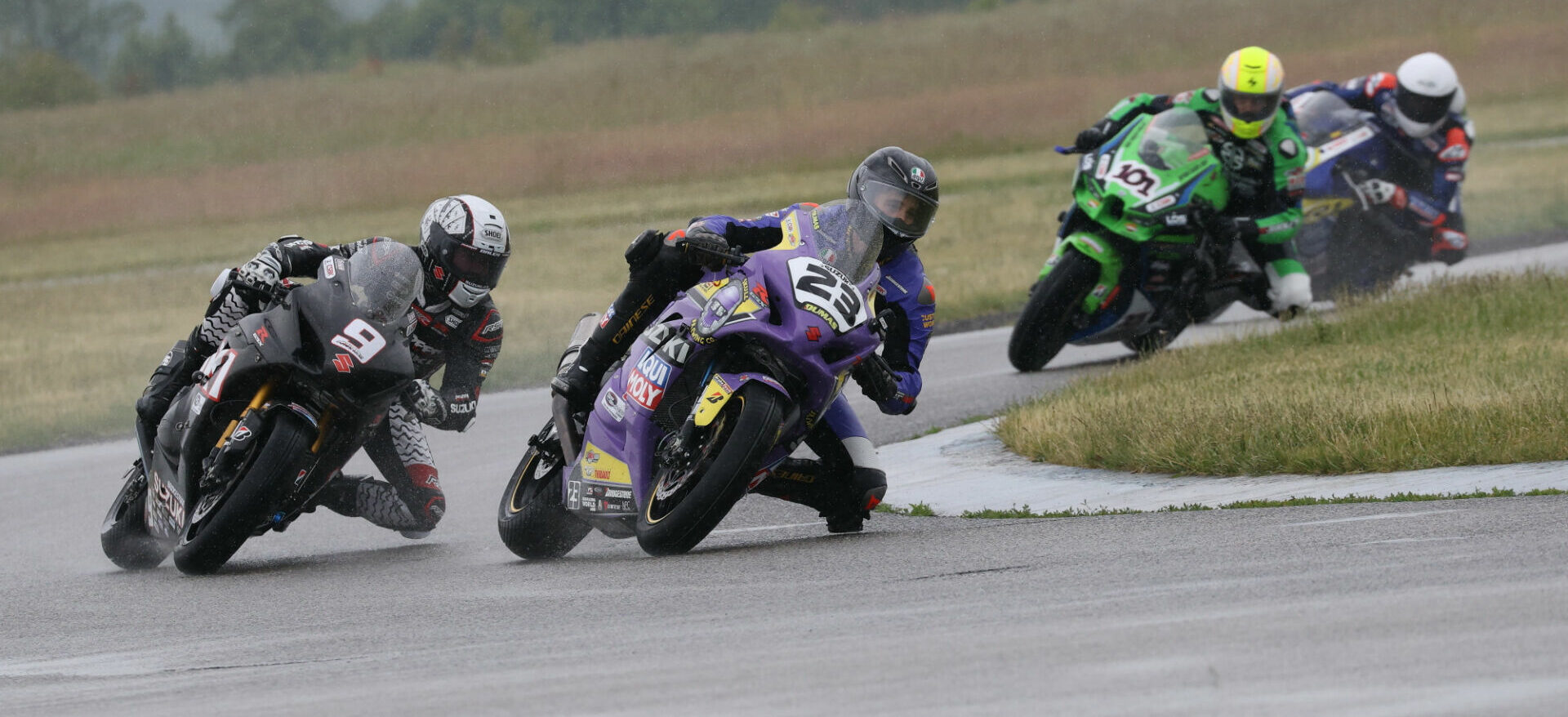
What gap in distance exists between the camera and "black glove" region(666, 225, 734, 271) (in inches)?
284

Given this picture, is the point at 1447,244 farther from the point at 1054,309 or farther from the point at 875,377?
the point at 875,377

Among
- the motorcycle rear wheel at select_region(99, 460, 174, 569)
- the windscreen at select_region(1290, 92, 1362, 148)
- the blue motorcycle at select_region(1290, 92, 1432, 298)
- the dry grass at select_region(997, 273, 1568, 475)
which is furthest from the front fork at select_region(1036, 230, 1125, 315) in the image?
the motorcycle rear wheel at select_region(99, 460, 174, 569)

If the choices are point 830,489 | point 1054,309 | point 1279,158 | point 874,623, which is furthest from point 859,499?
point 1279,158

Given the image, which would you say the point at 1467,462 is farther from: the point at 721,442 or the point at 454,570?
the point at 454,570

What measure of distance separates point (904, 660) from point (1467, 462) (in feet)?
12.9

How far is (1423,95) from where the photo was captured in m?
15.0

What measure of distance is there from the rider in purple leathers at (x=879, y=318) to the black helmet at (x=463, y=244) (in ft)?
3.06

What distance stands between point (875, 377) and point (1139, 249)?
5.47 metres

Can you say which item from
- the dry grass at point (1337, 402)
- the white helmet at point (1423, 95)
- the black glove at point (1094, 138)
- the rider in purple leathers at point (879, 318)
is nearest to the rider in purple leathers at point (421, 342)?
the rider in purple leathers at point (879, 318)

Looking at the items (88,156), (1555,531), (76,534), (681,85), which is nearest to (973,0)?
(681,85)

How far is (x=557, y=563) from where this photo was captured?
7.72m

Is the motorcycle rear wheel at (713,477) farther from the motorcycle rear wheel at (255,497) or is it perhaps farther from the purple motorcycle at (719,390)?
the motorcycle rear wheel at (255,497)

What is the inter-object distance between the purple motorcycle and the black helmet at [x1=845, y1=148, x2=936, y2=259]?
9cm

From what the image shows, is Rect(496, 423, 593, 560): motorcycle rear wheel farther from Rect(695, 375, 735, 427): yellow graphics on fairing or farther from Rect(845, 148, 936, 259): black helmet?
Rect(845, 148, 936, 259): black helmet
